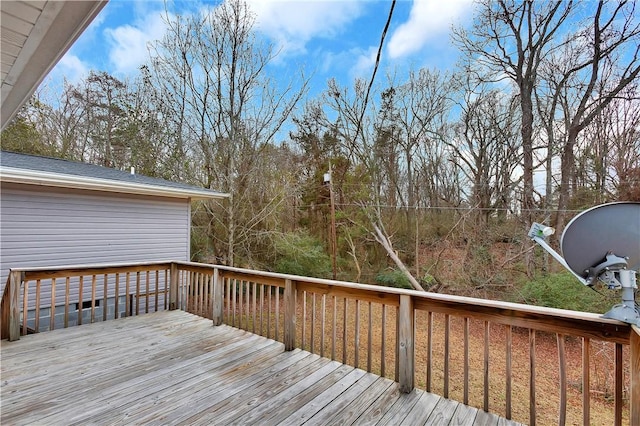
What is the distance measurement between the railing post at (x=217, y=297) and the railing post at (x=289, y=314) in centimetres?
127

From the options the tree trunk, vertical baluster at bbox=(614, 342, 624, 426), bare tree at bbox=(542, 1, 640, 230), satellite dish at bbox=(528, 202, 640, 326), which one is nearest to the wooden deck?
vertical baluster at bbox=(614, 342, 624, 426)

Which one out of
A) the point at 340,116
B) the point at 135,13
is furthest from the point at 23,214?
the point at 340,116

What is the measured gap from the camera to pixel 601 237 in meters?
1.62

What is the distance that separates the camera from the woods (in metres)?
7.32

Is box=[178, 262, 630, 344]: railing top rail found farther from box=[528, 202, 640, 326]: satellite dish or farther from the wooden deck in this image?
the wooden deck

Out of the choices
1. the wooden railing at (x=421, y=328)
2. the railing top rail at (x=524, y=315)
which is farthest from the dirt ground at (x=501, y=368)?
the railing top rail at (x=524, y=315)

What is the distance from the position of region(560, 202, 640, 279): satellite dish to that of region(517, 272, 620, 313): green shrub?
5481 mm

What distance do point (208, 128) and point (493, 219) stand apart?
8.84 metres

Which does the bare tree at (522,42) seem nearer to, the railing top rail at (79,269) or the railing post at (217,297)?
the railing post at (217,297)

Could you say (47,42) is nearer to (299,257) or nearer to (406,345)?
(406,345)

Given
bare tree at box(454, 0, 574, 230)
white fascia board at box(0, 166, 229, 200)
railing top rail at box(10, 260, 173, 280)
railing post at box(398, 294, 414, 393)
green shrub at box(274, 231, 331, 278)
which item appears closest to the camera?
railing post at box(398, 294, 414, 393)

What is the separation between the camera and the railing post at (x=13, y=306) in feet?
11.0

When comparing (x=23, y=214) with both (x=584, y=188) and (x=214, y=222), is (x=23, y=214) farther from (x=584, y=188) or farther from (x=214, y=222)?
(x=584, y=188)

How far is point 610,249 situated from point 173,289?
5239mm
